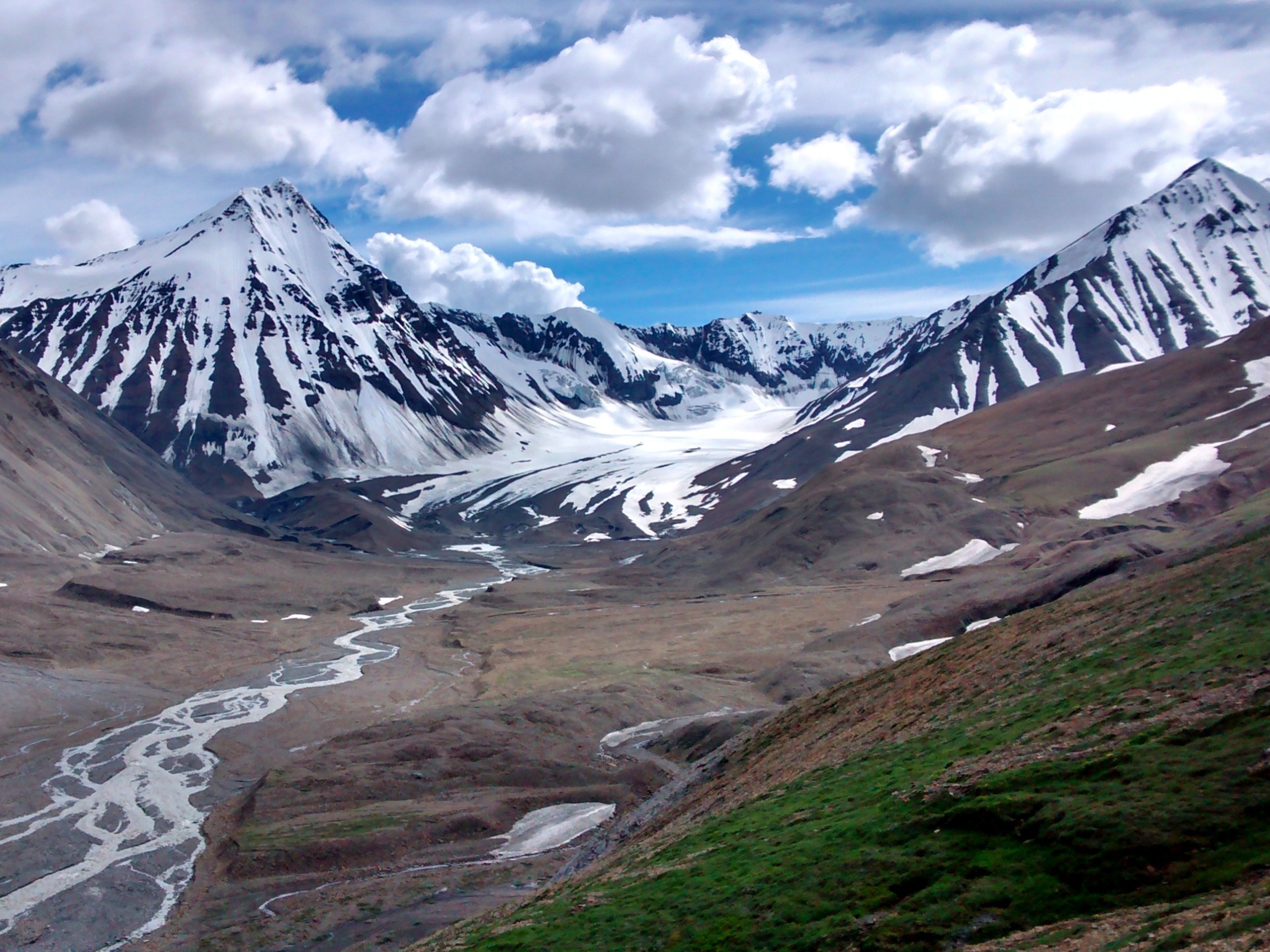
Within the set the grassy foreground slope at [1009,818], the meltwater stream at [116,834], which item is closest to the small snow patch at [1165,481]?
→ the grassy foreground slope at [1009,818]

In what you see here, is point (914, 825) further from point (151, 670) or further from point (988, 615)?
point (151, 670)

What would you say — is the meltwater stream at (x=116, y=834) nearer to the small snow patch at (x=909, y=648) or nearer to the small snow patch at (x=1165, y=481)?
the small snow patch at (x=909, y=648)

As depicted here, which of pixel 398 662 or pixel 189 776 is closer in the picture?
pixel 189 776

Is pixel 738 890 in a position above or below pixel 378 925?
above

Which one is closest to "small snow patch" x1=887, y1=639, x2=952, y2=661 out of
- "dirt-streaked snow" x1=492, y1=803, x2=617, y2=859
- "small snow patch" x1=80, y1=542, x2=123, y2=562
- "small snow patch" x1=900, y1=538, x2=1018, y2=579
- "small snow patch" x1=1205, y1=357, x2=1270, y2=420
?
"dirt-streaked snow" x1=492, y1=803, x2=617, y2=859

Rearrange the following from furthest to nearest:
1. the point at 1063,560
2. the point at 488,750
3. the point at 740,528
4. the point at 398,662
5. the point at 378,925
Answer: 1. the point at 740,528
2. the point at 398,662
3. the point at 1063,560
4. the point at 488,750
5. the point at 378,925

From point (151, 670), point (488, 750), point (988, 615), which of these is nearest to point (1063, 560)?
point (988, 615)
